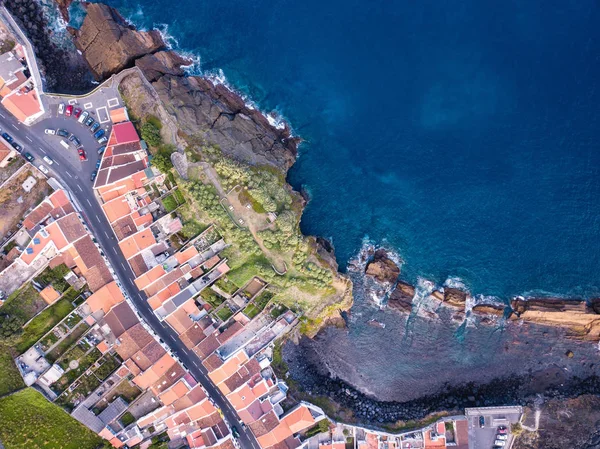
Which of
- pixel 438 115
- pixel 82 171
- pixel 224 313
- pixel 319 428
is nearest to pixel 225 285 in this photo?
pixel 224 313

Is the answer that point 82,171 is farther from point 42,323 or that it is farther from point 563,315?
point 563,315

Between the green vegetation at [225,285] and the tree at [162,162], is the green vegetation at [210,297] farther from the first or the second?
the tree at [162,162]

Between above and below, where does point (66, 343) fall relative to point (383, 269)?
below

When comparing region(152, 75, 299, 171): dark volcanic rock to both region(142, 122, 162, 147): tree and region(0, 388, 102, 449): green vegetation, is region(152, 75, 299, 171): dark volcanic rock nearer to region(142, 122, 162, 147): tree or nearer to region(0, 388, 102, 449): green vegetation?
region(142, 122, 162, 147): tree

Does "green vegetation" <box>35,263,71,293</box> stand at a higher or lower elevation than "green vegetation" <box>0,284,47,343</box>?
higher

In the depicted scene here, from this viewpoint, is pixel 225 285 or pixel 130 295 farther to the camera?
pixel 225 285

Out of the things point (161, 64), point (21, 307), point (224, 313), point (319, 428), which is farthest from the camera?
point (224, 313)

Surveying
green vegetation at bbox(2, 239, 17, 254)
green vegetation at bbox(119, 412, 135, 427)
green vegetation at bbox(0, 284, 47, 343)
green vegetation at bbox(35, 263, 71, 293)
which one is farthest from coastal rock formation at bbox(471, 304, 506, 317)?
Result: green vegetation at bbox(2, 239, 17, 254)

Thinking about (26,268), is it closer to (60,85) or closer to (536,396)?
(60,85)
